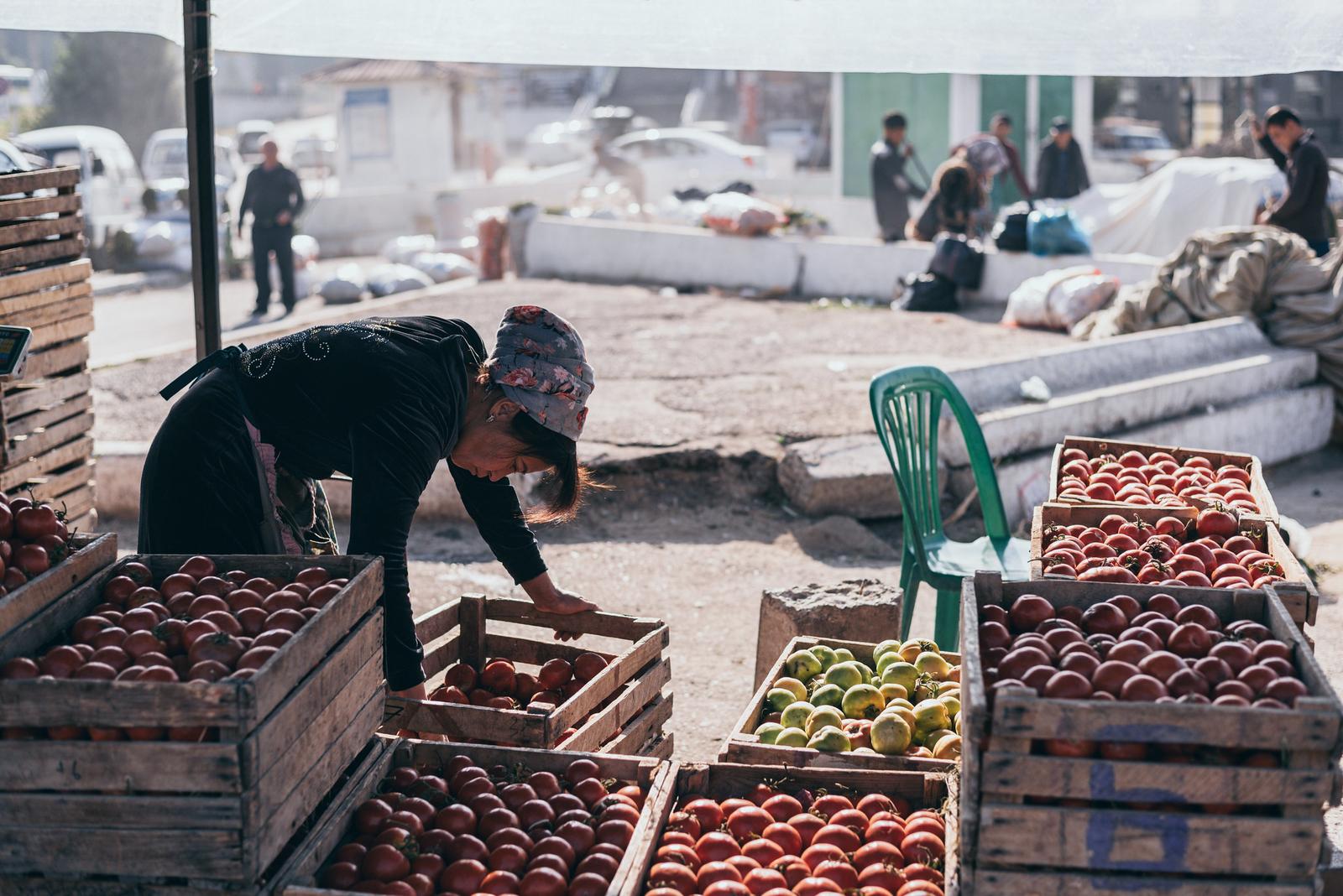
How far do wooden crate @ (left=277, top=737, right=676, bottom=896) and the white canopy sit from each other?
83.1 inches

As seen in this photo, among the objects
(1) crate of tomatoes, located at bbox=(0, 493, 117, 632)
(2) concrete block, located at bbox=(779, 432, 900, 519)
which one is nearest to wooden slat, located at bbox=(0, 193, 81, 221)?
(1) crate of tomatoes, located at bbox=(0, 493, 117, 632)

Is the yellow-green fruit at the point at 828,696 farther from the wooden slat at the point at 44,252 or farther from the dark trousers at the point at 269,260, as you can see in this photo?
the dark trousers at the point at 269,260

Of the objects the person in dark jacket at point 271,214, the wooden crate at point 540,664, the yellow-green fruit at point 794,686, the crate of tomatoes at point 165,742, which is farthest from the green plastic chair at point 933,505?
the person in dark jacket at point 271,214

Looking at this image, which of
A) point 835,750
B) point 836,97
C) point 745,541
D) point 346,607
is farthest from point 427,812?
point 836,97

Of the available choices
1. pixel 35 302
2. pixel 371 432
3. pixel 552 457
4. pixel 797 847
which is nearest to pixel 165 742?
pixel 371 432

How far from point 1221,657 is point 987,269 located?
11654 mm

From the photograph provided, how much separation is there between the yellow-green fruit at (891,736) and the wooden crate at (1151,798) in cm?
115

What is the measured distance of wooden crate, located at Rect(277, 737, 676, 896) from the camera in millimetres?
2584

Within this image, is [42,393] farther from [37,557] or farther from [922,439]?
[922,439]

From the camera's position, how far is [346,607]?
9.10ft

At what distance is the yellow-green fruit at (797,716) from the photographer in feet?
12.1

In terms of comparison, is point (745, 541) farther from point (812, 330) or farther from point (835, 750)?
point (812, 330)

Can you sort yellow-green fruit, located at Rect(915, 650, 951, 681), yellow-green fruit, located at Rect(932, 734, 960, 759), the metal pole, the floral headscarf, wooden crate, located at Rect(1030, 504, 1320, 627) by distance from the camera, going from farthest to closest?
the metal pole → yellow-green fruit, located at Rect(915, 650, 951, 681) → yellow-green fruit, located at Rect(932, 734, 960, 759) → the floral headscarf → wooden crate, located at Rect(1030, 504, 1320, 627)

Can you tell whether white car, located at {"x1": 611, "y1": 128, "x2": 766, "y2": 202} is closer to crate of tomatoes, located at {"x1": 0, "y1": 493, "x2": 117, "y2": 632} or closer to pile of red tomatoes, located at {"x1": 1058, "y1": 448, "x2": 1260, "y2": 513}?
pile of red tomatoes, located at {"x1": 1058, "y1": 448, "x2": 1260, "y2": 513}
